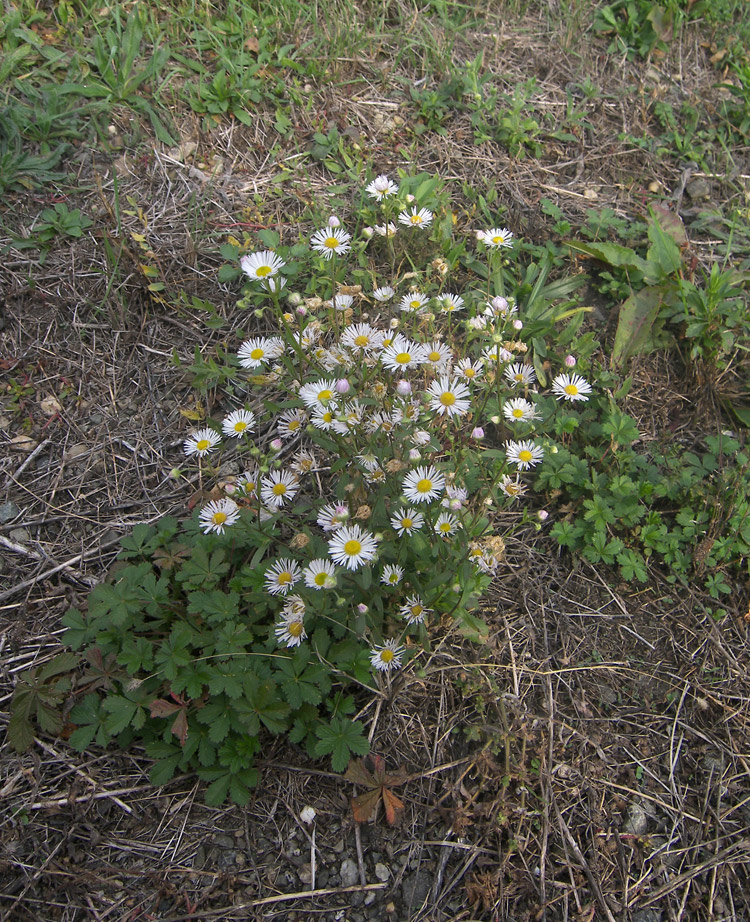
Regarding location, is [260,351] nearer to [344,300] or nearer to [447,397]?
[344,300]

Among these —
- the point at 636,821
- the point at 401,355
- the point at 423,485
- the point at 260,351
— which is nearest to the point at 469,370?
the point at 401,355

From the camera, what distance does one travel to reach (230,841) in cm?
165

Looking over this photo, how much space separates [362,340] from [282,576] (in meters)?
0.70

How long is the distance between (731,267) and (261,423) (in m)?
2.03

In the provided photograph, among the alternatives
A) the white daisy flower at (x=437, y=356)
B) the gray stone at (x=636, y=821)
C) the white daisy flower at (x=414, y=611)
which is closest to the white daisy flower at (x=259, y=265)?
the white daisy flower at (x=437, y=356)

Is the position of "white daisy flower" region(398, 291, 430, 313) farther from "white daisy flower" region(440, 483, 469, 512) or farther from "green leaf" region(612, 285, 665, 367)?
"green leaf" region(612, 285, 665, 367)

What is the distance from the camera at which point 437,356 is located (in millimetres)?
1858

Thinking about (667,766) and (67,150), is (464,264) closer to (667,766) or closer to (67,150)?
(67,150)

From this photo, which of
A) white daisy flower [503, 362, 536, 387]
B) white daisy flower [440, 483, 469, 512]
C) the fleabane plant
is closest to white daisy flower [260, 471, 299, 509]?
the fleabane plant

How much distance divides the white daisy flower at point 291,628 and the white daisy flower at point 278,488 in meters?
0.30

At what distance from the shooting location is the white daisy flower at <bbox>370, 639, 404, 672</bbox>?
172 cm

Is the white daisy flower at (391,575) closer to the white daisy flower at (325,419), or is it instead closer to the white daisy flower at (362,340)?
the white daisy flower at (325,419)

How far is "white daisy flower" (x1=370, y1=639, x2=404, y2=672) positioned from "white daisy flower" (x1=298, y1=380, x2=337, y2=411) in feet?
2.16

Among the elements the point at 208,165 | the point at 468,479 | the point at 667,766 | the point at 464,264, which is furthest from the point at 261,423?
the point at 667,766
